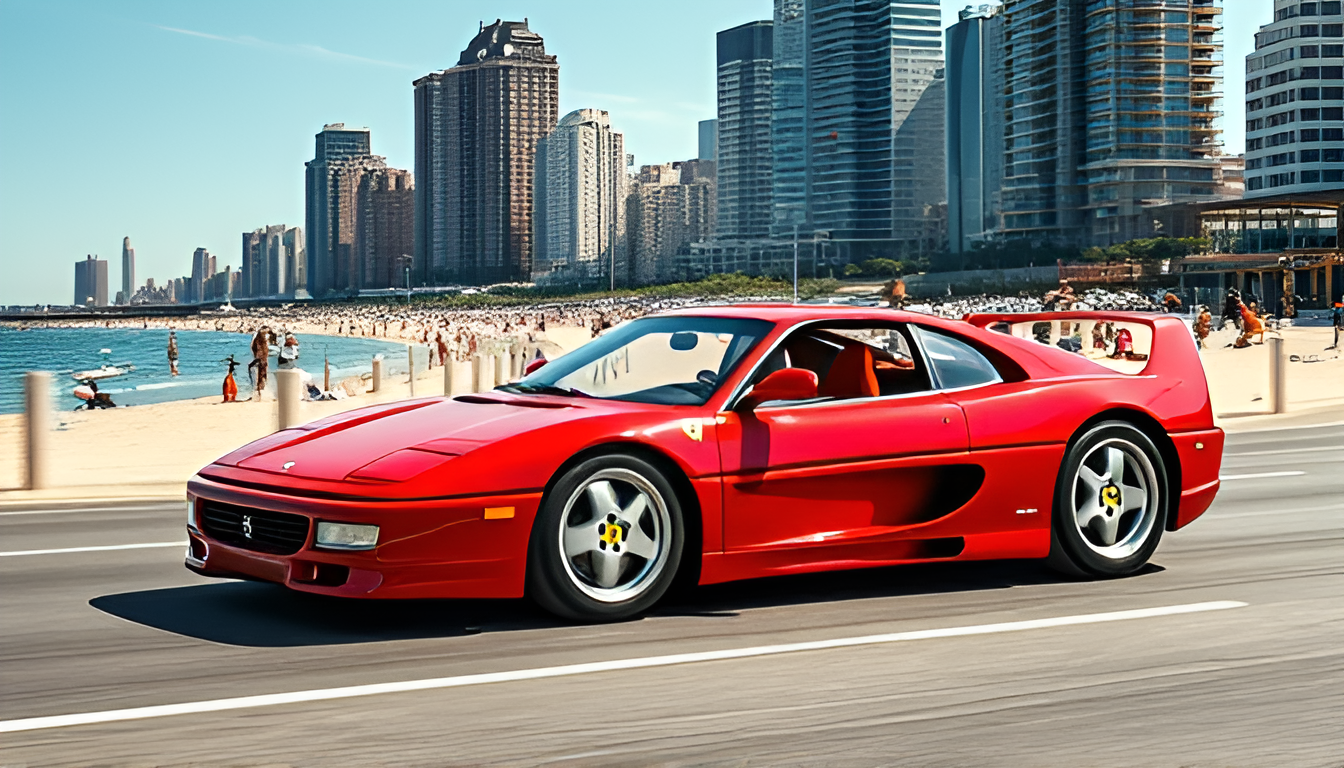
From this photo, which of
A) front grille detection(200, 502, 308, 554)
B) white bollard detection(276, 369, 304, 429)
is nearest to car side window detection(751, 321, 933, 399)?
front grille detection(200, 502, 308, 554)

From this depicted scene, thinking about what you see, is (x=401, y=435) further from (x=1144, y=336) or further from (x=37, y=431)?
(x=37, y=431)

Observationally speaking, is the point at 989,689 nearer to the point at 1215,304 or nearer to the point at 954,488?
the point at 954,488

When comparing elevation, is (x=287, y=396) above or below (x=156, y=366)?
above

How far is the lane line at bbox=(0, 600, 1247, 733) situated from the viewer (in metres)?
4.36

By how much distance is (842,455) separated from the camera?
6191 millimetres

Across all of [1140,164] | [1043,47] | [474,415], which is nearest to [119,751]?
[474,415]

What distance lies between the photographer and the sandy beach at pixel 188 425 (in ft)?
44.3

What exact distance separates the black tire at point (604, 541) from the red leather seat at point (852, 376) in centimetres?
114

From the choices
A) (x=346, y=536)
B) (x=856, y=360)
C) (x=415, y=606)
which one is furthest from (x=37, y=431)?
(x=856, y=360)

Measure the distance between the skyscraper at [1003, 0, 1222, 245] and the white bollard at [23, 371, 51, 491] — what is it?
452 feet

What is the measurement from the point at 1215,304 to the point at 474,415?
87.7m

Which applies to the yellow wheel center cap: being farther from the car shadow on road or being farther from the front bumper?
the front bumper

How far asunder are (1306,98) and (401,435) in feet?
498

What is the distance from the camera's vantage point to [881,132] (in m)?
200
